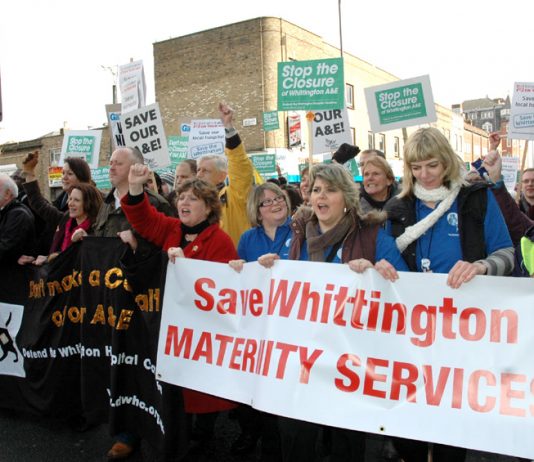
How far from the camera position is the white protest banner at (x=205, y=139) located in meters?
10.2

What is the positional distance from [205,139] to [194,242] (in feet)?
23.0

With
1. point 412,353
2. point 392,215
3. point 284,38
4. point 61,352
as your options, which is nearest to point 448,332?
point 412,353

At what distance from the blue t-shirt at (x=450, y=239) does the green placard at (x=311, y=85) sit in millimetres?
4697

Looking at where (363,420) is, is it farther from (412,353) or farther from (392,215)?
(392,215)

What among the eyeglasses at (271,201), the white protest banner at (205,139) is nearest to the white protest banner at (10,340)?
the eyeglasses at (271,201)

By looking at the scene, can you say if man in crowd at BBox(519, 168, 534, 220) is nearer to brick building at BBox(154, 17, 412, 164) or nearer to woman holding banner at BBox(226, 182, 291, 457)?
woman holding banner at BBox(226, 182, 291, 457)

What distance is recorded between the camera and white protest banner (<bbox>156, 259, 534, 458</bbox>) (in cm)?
248

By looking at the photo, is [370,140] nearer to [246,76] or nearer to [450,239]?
[246,76]

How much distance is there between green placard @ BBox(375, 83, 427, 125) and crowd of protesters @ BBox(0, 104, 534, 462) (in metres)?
1.95

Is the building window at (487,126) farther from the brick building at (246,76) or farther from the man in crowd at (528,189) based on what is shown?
the man in crowd at (528,189)

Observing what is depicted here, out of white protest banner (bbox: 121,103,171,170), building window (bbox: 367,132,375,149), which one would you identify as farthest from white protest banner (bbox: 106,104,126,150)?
building window (bbox: 367,132,375,149)

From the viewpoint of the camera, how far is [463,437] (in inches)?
97.1

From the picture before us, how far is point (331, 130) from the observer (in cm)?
804

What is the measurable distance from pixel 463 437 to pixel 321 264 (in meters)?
1.06
